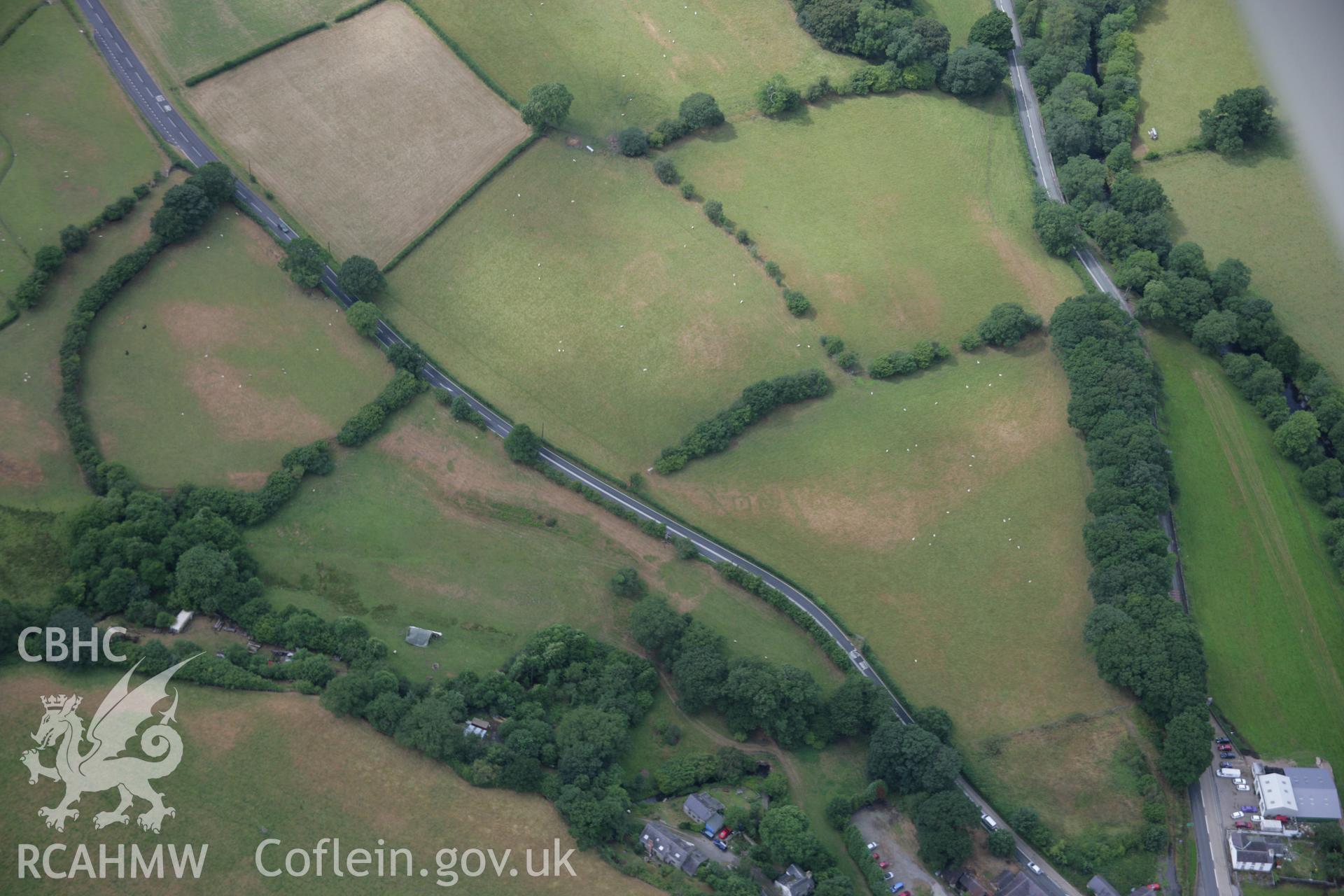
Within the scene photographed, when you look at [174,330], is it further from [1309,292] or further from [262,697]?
[1309,292]

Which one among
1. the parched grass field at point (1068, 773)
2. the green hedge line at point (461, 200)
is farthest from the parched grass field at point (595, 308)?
the parched grass field at point (1068, 773)

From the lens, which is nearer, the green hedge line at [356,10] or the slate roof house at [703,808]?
the slate roof house at [703,808]

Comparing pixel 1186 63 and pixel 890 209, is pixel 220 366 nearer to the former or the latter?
pixel 890 209

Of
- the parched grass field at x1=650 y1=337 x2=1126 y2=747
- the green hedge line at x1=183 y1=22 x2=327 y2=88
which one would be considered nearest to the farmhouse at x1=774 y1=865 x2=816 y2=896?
the parched grass field at x1=650 y1=337 x2=1126 y2=747

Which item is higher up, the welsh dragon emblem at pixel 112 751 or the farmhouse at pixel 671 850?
the welsh dragon emblem at pixel 112 751

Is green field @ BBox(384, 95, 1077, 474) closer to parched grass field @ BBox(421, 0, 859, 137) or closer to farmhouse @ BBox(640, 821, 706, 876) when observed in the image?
parched grass field @ BBox(421, 0, 859, 137)

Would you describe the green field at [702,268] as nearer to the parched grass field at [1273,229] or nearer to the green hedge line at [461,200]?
the green hedge line at [461,200]

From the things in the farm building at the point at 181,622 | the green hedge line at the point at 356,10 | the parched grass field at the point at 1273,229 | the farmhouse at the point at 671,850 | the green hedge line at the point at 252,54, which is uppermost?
the green hedge line at the point at 356,10
